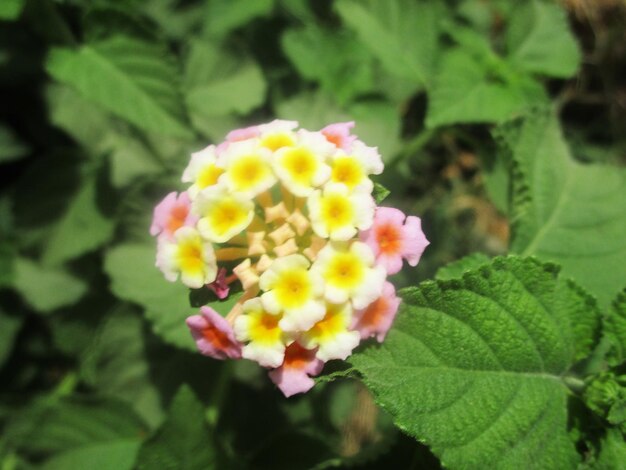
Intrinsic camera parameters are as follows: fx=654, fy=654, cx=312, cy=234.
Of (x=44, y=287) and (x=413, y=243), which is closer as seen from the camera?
(x=413, y=243)

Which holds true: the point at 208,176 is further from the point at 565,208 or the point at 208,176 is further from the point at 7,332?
the point at 7,332

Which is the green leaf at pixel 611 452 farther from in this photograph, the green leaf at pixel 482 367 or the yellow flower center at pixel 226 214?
the yellow flower center at pixel 226 214

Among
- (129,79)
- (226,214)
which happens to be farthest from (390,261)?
(129,79)

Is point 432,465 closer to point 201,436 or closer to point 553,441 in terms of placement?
point 553,441

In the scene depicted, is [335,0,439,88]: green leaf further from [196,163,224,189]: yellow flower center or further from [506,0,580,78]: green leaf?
[196,163,224,189]: yellow flower center

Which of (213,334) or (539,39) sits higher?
(539,39)

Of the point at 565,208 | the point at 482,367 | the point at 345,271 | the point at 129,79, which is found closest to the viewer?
the point at 345,271

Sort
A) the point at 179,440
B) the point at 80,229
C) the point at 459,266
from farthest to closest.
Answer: the point at 80,229 → the point at 179,440 → the point at 459,266

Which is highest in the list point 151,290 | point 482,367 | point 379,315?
point 379,315

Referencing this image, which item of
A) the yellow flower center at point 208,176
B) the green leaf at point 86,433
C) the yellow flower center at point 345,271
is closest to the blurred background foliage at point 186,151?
the green leaf at point 86,433
